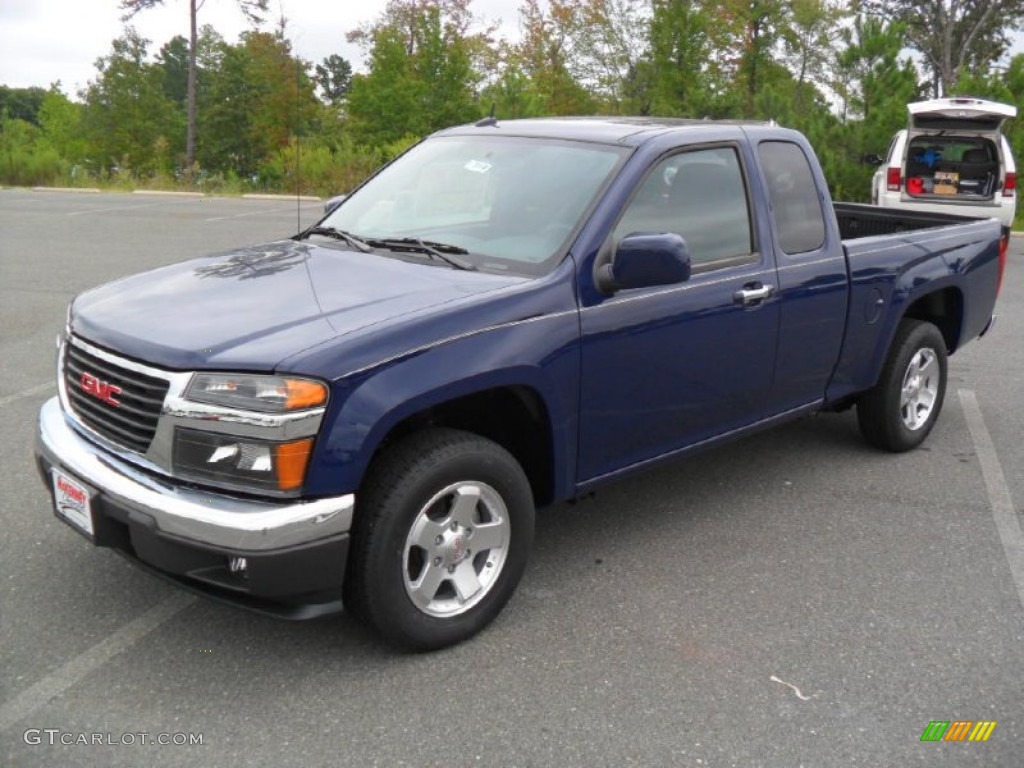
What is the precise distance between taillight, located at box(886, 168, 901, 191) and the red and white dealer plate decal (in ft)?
41.9

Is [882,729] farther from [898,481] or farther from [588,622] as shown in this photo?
[898,481]

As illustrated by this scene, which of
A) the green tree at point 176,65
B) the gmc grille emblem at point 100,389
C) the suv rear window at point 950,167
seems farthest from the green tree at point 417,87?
the green tree at point 176,65

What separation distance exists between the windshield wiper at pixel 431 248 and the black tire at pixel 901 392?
2.65 m

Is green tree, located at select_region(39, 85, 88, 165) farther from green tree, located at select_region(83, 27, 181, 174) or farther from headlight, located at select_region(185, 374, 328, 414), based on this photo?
headlight, located at select_region(185, 374, 328, 414)

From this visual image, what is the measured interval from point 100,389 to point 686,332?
2.17 metres


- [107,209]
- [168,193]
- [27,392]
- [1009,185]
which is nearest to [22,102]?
[168,193]

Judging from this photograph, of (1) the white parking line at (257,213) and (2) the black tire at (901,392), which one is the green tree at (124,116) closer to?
(1) the white parking line at (257,213)

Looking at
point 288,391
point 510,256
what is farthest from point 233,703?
point 510,256

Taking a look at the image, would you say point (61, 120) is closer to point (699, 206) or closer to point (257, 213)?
point (257, 213)

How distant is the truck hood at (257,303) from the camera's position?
10.2 feet

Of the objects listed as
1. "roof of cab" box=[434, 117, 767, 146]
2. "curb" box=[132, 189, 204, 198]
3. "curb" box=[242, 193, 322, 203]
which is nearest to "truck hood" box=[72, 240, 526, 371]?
"roof of cab" box=[434, 117, 767, 146]

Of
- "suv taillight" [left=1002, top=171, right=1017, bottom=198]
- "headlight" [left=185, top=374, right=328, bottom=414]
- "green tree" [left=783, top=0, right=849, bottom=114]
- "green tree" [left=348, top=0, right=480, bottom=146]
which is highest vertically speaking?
"green tree" [left=783, top=0, right=849, bottom=114]

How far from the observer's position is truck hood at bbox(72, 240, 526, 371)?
312 centimetres

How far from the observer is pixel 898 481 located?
5238 millimetres
